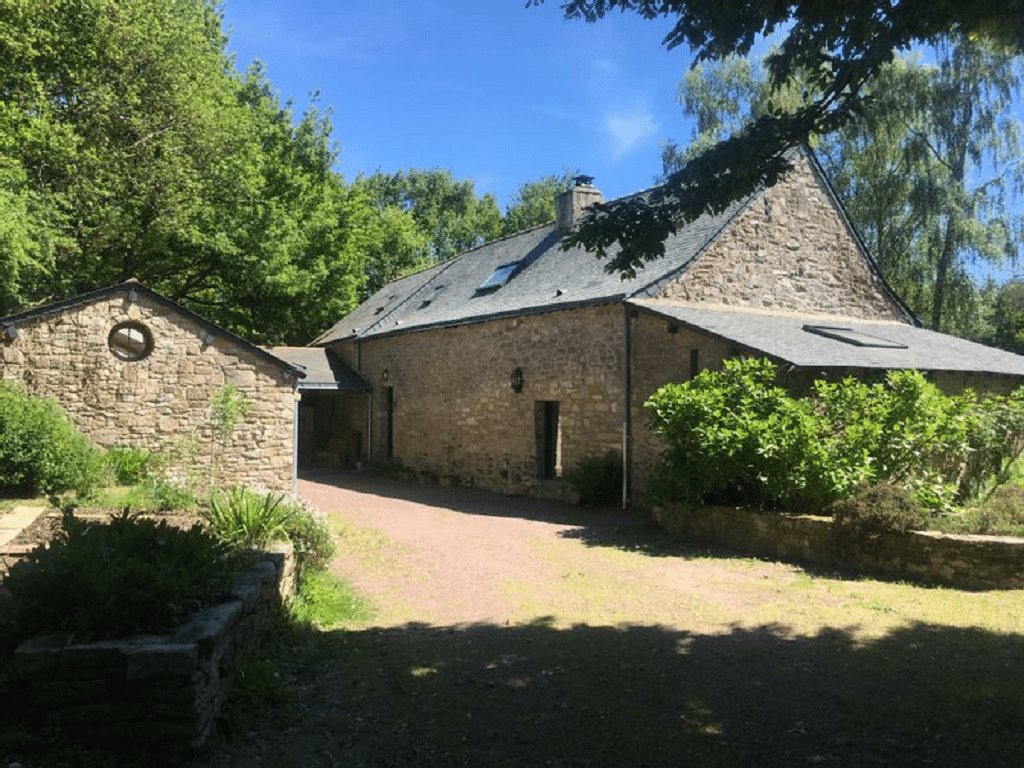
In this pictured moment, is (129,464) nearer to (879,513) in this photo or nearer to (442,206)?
(879,513)

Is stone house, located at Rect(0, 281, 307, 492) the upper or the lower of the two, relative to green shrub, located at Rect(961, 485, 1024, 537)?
upper

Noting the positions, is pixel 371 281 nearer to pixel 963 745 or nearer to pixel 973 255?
pixel 973 255

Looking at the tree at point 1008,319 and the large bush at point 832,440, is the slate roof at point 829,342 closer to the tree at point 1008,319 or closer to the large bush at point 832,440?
the large bush at point 832,440

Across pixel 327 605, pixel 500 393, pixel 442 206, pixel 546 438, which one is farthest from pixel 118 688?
pixel 442 206

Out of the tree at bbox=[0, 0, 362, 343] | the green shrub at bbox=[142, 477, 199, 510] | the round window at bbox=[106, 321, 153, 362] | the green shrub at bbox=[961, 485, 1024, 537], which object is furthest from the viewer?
the tree at bbox=[0, 0, 362, 343]

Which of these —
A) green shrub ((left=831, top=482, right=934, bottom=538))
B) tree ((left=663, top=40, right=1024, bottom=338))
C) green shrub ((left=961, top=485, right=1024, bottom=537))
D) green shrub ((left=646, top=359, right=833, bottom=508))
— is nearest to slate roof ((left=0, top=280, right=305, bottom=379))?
green shrub ((left=646, top=359, right=833, bottom=508))

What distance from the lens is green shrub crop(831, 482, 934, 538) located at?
827cm

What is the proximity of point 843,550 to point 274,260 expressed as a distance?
61.5ft

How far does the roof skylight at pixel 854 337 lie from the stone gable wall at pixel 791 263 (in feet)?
4.49

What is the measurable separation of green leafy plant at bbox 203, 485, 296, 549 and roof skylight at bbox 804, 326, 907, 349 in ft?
31.2

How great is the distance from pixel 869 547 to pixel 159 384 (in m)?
10.9

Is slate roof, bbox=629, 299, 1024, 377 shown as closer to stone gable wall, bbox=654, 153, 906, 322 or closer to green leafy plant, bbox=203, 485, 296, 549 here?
stone gable wall, bbox=654, 153, 906, 322

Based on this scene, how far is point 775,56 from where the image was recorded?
19.7ft

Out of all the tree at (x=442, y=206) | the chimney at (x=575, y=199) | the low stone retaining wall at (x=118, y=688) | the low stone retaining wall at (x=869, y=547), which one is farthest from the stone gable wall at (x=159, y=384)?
the tree at (x=442, y=206)
